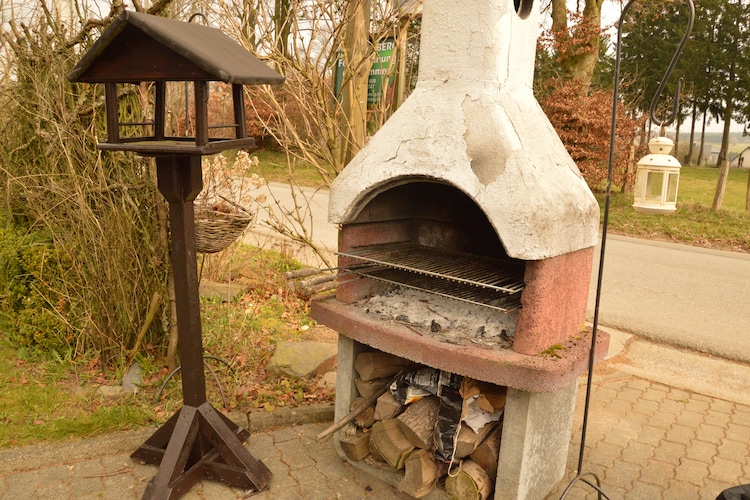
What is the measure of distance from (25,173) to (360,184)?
2.90m

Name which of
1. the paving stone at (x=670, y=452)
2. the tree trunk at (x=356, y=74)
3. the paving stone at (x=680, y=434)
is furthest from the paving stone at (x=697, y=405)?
the tree trunk at (x=356, y=74)

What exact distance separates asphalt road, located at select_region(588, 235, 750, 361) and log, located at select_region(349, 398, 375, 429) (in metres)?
3.46

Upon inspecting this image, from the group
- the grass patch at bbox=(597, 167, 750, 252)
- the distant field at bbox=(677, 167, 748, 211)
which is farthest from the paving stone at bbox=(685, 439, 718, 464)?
the distant field at bbox=(677, 167, 748, 211)

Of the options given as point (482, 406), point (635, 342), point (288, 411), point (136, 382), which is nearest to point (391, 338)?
point (482, 406)

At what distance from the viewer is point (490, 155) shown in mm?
2416

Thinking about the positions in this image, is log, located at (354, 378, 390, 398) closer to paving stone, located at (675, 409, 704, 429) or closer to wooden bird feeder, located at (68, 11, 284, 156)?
wooden bird feeder, located at (68, 11, 284, 156)

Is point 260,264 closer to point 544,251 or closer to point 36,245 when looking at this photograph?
point 36,245

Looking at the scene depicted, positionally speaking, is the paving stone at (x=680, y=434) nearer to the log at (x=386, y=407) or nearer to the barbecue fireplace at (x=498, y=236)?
the barbecue fireplace at (x=498, y=236)

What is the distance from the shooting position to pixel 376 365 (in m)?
3.04

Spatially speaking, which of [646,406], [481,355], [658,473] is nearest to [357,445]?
[481,355]

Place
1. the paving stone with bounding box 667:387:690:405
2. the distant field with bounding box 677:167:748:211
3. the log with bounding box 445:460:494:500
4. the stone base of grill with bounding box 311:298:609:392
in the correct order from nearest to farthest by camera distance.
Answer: the stone base of grill with bounding box 311:298:609:392
the log with bounding box 445:460:494:500
the paving stone with bounding box 667:387:690:405
the distant field with bounding box 677:167:748:211

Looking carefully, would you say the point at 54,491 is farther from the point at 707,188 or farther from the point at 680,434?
the point at 707,188

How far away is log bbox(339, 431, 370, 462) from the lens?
301 cm

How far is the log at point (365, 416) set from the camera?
305 cm
